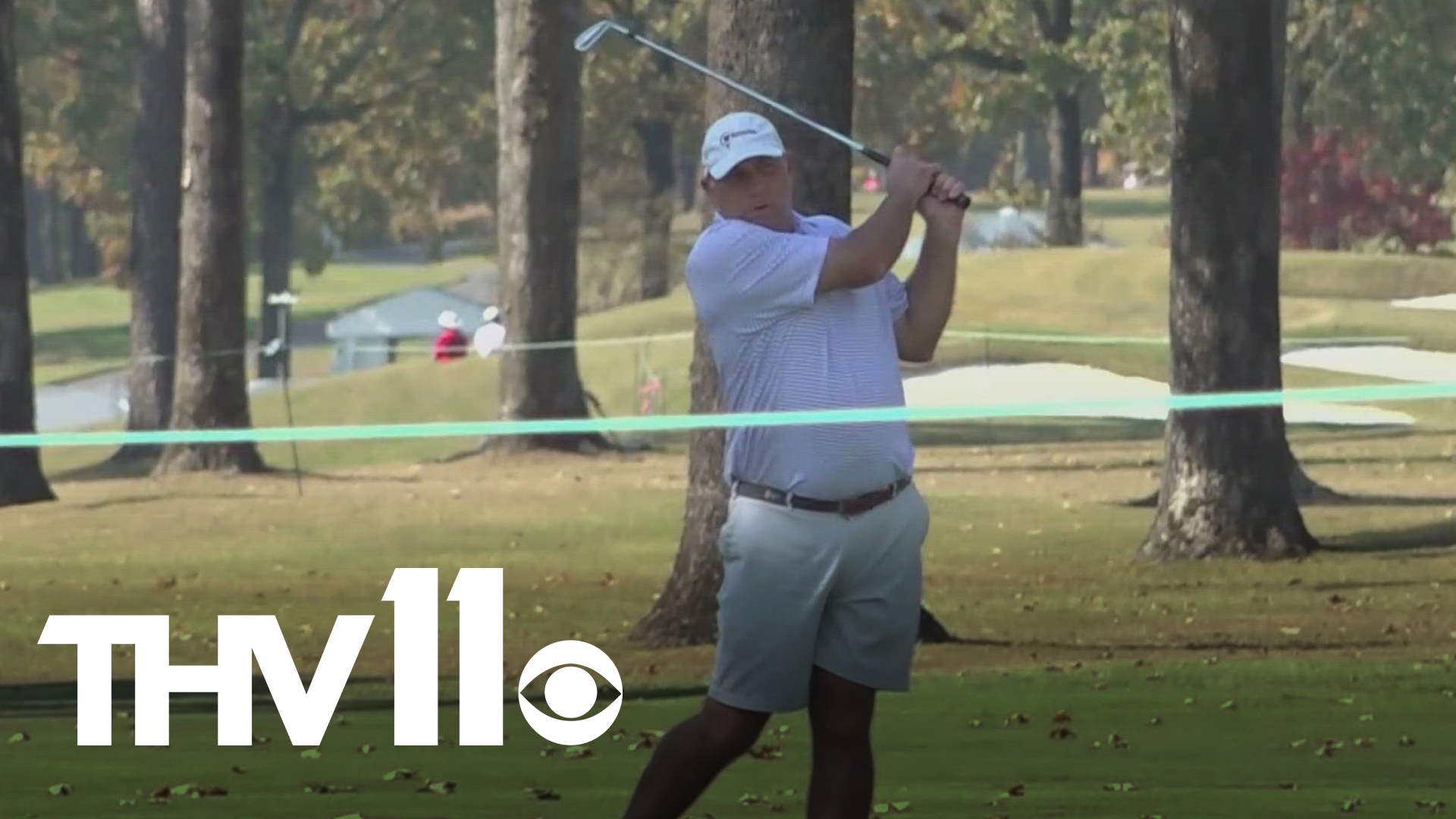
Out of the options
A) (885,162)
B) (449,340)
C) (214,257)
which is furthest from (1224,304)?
(449,340)

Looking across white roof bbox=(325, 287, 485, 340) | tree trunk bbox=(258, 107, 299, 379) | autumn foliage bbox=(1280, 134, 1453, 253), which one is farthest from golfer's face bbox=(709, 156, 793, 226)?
white roof bbox=(325, 287, 485, 340)

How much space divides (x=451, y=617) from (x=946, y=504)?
10.6 metres

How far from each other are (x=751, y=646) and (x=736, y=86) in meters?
2.33

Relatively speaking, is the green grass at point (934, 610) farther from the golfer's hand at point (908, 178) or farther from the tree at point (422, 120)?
the tree at point (422, 120)

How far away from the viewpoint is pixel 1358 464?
37.0m

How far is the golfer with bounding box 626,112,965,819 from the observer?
334 inches

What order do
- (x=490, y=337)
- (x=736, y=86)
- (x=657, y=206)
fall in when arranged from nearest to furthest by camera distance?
(x=736, y=86) → (x=490, y=337) → (x=657, y=206)

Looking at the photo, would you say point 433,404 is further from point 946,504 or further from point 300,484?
point 946,504

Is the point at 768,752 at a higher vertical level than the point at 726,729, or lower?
lower

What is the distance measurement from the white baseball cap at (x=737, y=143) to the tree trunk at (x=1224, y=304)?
611 inches

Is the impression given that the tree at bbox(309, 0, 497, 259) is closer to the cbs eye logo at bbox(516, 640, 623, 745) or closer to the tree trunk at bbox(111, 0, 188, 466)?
the tree trunk at bbox(111, 0, 188, 466)

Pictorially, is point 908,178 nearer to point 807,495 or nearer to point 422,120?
point 807,495

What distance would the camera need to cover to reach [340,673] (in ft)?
59.7

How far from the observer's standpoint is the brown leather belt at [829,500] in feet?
27.9
